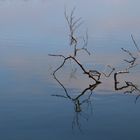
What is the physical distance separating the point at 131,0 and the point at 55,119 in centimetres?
1913

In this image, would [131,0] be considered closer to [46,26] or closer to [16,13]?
[16,13]

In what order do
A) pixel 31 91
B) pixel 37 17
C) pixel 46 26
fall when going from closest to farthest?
pixel 31 91, pixel 46 26, pixel 37 17

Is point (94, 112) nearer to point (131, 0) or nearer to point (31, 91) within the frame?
point (31, 91)

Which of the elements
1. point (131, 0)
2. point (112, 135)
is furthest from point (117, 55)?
point (131, 0)

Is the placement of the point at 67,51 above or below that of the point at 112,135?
above

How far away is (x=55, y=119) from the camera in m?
7.11

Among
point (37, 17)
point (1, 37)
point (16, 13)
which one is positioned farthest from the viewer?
point (16, 13)

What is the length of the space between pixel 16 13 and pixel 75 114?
14.7 meters

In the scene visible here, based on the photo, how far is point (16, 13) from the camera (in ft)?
69.4

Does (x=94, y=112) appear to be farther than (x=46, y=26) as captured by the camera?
No

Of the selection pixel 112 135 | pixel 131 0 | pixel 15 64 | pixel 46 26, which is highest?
pixel 131 0

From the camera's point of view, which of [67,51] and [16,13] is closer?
[67,51]

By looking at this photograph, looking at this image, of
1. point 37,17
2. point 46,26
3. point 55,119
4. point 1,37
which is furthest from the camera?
point 37,17

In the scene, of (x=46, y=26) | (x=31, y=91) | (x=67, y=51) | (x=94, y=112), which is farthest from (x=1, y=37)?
(x=94, y=112)
